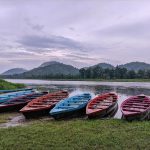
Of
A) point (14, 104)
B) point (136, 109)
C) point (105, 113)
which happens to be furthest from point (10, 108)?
point (136, 109)

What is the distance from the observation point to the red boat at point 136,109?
589 inches

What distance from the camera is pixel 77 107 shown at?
56.4 ft

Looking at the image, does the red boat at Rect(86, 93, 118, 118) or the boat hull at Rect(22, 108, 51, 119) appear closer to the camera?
the red boat at Rect(86, 93, 118, 118)

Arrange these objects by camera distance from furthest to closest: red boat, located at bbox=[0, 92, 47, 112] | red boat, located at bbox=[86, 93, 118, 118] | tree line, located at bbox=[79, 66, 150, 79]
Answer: tree line, located at bbox=[79, 66, 150, 79] < red boat, located at bbox=[0, 92, 47, 112] < red boat, located at bbox=[86, 93, 118, 118]

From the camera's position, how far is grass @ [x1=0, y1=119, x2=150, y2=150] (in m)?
9.85

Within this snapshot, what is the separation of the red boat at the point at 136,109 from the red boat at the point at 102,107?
897mm

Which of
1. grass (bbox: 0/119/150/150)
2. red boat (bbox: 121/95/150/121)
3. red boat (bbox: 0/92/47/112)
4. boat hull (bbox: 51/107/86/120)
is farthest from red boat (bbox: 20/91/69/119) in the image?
red boat (bbox: 121/95/150/121)

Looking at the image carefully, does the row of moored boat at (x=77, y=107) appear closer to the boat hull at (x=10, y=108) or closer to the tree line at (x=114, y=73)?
the boat hull at (x=10, y=108)

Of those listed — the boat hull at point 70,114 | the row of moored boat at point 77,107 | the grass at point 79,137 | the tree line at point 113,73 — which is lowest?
the grass at point 79,137

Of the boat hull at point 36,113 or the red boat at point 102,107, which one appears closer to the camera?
the red boat at point 102,107

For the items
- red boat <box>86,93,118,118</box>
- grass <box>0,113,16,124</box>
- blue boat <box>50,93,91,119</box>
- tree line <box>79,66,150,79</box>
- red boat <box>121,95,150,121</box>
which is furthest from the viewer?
tree line <box>79,66,150,79</box>

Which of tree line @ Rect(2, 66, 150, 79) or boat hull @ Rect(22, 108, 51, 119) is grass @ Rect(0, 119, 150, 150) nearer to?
boat hull @ Rect(22, 108, 51, 119)

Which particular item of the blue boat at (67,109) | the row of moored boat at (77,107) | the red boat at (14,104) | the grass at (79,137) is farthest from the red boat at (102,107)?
the red boat at (14,104)

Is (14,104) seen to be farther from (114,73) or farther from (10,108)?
(114,73)
